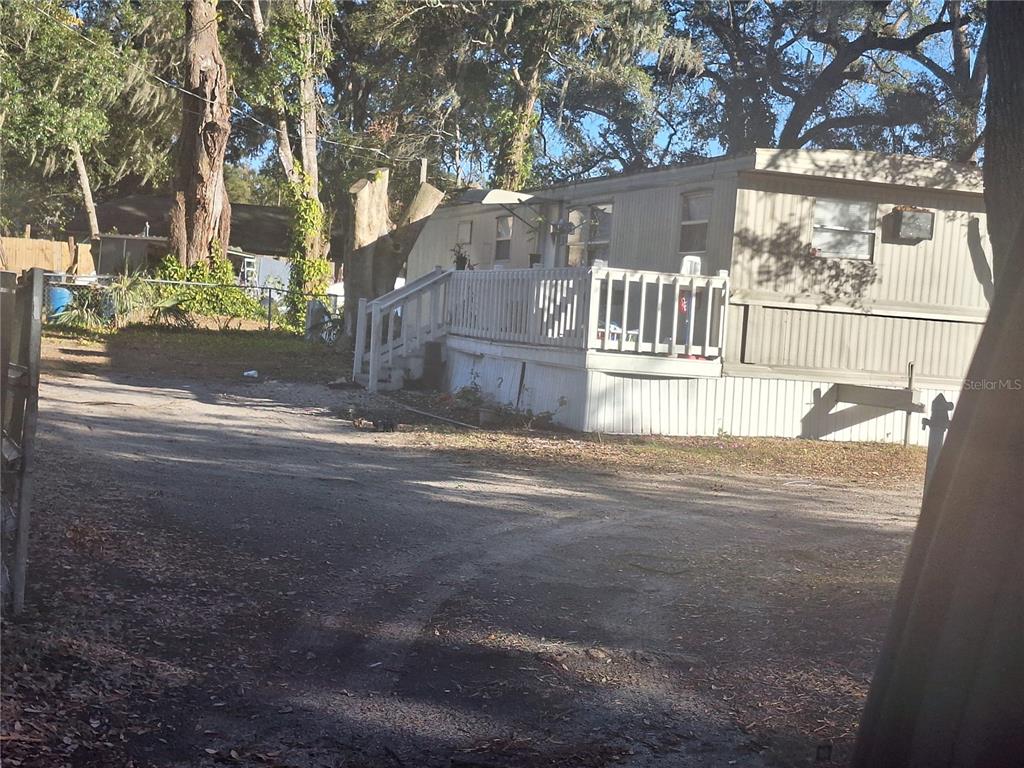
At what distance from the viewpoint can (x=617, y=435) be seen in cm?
1286

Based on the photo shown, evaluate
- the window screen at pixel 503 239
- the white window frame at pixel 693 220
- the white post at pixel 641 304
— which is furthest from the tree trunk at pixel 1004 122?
the window screen at pixel 503 239

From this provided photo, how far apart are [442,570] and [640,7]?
94.2 feet

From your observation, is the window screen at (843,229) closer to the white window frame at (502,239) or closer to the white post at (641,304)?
the white post at (641,304)

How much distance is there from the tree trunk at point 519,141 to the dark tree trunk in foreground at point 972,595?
29.3 meters

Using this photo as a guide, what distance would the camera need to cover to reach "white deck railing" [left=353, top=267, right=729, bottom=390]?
498 inches

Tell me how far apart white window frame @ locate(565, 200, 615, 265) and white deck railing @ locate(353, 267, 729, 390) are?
2.43 meters

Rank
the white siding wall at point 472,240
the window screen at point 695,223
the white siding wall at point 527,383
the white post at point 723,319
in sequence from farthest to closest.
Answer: the white siding wall at point 472,240 → the window screen at point 695,223 → the white post at point 723,319 → the white siding wall at point 527,383

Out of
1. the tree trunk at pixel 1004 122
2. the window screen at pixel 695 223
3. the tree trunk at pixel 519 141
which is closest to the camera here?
the tree trunk at pixel 1004 122

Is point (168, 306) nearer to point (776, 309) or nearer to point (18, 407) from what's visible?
point (776, 309)

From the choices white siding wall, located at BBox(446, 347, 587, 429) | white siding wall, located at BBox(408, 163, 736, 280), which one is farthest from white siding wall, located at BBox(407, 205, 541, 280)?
white siding wall, located at BBox(446, 347, 587, 429)

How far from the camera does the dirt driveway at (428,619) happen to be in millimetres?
4012

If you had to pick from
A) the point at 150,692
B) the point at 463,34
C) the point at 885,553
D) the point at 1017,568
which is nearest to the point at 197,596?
the point at 150,692

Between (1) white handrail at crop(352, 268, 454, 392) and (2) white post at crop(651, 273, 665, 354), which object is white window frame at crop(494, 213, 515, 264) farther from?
(2) white post at crop(651, 273, 665, 354)

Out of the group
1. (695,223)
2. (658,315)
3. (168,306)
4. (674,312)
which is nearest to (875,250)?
(695,223)
